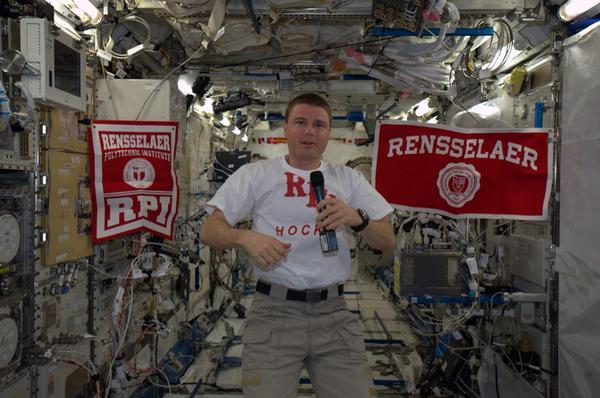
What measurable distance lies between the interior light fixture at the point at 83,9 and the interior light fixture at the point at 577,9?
367 cm

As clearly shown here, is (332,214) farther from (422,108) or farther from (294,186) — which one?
(422,108)

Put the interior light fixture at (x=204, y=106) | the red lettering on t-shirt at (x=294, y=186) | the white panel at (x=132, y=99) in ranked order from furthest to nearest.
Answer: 1. the interior light fixture at (x=204, y=106)
2. the white panel at (x=132, y=99)
3. the red lettering on t-shirt at (x=294, y=186)

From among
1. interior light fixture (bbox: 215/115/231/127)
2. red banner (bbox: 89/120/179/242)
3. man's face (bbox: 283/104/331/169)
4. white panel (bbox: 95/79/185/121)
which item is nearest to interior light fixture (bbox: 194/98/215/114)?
interior light fixture (bbox: 215/115/231/127)

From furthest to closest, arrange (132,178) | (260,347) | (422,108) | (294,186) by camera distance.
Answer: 1. (422,108)
2. (132,178)
3. (294,186)
4. (260,347)

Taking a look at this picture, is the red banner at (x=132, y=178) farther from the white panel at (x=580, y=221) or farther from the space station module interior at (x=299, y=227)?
the white panel at (x=580, y=221)

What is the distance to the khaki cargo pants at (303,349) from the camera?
2.11 meters

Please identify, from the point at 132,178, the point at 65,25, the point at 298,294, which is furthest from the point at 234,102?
the point at 298,294

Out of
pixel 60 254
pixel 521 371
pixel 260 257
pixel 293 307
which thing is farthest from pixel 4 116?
pixel 521 371

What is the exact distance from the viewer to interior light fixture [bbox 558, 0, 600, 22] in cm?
295

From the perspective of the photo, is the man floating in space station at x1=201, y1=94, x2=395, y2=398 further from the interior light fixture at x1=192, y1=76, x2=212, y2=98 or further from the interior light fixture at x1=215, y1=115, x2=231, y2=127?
the interior light fixture at x1=215, y1=115, x2=231, y2=127

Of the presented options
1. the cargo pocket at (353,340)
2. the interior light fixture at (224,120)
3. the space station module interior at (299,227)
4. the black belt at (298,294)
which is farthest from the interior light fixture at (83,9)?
the interior light fixture at (224,120)

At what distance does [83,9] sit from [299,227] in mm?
2454

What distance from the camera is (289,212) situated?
2348mm

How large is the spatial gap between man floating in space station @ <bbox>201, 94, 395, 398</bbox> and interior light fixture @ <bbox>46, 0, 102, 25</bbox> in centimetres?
195
